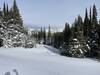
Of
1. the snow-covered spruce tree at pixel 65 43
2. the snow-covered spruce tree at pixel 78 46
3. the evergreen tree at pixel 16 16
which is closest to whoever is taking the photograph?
the snow-covered spruce tree at pixel 78 46

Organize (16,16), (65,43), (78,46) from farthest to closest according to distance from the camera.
Answer: (16,16) < (65,43) < (78,46)

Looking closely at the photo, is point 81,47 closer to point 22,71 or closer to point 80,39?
point 80,39

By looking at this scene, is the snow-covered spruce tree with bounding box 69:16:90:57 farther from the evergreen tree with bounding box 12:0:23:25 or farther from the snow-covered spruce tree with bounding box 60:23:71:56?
the evergreen tree with bounding box 12:0:23:25

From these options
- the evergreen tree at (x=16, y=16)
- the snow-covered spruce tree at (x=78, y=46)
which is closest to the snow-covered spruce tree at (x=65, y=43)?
the snow-covered spruce tree at (x=78, y=46)

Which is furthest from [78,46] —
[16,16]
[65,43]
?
[16,16]

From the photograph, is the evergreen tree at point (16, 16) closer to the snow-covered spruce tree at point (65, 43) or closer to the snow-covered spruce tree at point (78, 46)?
the snow-covered spruce tree at point (65, 43)

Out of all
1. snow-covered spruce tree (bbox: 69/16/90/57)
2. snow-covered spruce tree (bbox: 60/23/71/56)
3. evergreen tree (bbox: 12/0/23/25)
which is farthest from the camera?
evergreen tree (bbox: 12/0/23/25)

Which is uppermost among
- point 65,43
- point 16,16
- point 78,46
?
point 16,16

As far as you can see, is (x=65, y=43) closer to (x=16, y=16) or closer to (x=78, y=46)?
(x=78, y=46)

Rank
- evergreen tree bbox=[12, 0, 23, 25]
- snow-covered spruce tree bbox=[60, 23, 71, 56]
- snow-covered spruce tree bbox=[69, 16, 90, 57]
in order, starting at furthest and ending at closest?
evergreen tree bbox=[12, 0, 23, 25] < snow-covered spruce tree bbox=[60, 23, 71, 56] < snow-covered spruce tree bbox=[69, 16, 90, 57]

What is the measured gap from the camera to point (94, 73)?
11797 mm

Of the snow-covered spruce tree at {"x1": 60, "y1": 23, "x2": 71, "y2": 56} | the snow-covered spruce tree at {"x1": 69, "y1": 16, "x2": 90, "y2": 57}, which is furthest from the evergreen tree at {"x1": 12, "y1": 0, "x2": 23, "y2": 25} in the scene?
the snow-covered spruce tree at {"x1": 69, "y1": 16, "x2": 90, "y2": 57}

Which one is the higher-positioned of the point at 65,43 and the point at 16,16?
the point at 16,16

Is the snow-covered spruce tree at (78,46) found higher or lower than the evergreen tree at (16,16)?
lower
